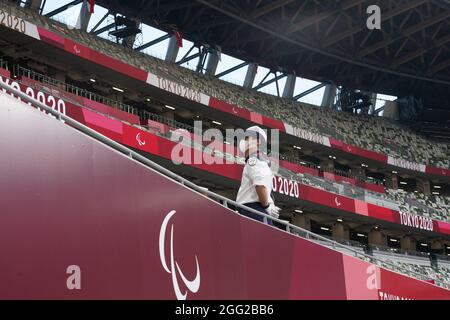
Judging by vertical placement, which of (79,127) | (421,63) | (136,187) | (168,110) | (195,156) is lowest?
(136,187)

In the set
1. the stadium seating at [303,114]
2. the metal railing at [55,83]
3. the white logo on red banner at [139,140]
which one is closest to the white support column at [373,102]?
the stadium seating at [303,114]

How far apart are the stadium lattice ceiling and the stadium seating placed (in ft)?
7.13

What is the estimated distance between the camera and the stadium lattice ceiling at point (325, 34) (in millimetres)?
34938

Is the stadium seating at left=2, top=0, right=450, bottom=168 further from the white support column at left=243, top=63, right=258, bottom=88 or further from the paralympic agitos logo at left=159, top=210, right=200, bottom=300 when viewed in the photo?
the paralympic agitos logo at left=159, top=210, right=200, bottom=300

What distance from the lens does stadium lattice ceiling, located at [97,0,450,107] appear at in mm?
34938

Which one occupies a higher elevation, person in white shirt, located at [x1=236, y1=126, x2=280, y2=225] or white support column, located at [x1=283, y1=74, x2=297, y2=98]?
white support column, located at [x1=283, y1=74, x2=297, y2=98]

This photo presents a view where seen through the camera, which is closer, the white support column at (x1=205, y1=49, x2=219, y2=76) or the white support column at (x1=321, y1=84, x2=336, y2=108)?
the white support column at (x1=205, y1=49, x2=219, y2=76)

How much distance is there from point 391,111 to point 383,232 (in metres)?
11.8

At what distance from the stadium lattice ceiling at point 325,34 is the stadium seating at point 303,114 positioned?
2.17 meters

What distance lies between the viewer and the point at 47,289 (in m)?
4.25

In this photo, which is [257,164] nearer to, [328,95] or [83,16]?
[83,16]

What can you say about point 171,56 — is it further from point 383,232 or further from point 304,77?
point 383,232

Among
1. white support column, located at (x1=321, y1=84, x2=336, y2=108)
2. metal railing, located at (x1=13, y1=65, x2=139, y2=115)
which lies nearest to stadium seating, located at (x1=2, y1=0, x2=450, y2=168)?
white support column, located at (x1=321, y1=84, x2=336, y2=108)

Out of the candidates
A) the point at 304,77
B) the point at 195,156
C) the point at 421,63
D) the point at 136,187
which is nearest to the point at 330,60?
the point at 304,77
